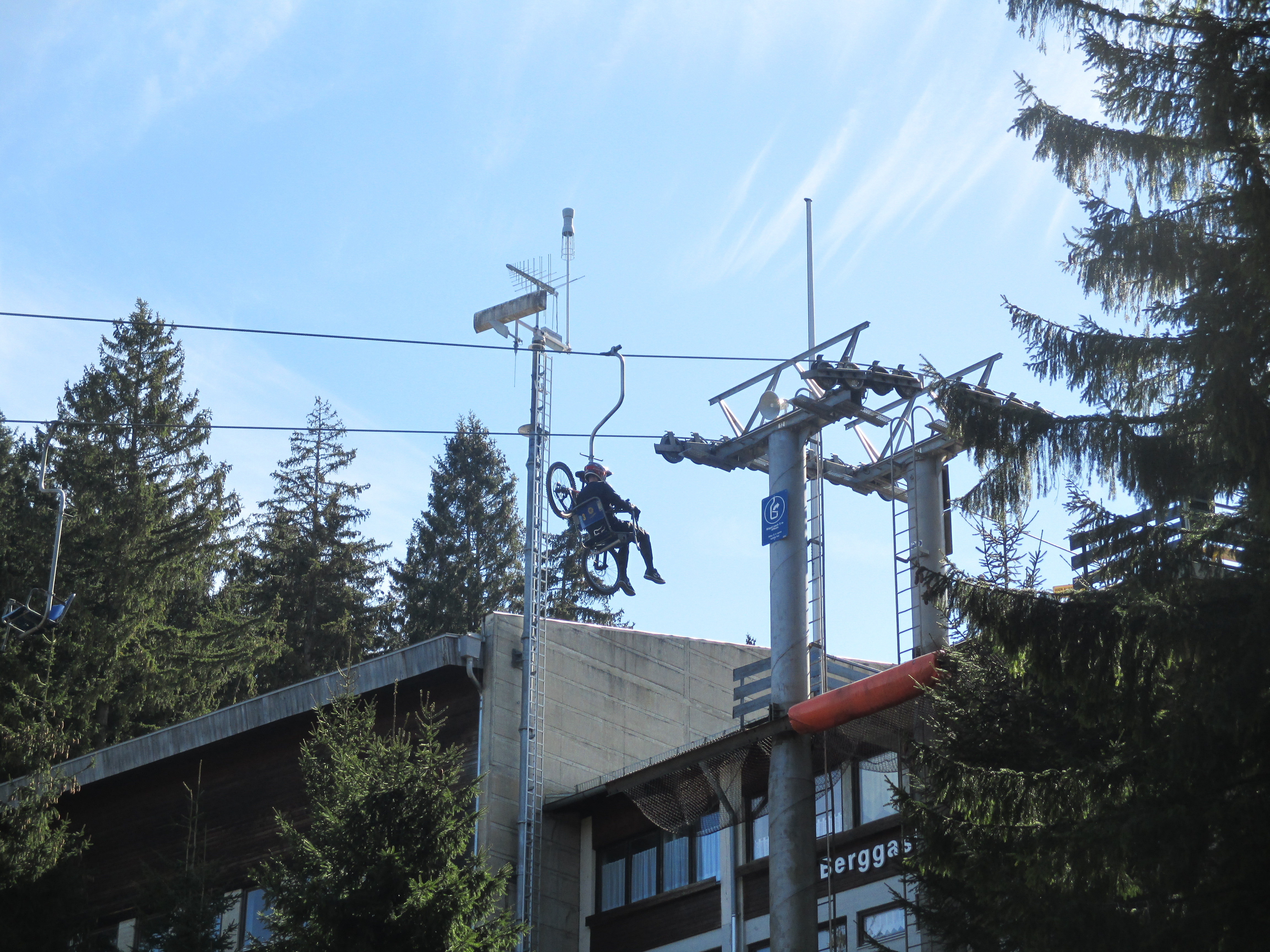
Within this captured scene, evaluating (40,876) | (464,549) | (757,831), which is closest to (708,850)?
(757,831)

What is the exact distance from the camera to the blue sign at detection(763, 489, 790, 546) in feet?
61.9

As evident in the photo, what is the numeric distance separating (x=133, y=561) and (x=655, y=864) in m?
24.0

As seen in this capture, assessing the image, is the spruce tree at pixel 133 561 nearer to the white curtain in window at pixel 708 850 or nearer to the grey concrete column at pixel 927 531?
the white curtain in window at pixel 708 850

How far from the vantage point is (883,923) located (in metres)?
20.4

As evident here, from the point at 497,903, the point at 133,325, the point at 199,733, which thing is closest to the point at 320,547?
the point at 133,325

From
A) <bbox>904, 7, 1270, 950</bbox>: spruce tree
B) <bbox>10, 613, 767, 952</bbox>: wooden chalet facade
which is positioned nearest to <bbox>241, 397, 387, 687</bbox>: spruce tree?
<bbox>10, 613, 767, 952</bbox>: wooden chalet facade

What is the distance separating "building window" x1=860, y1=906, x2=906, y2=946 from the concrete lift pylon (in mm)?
2142

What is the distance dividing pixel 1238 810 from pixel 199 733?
20612mm

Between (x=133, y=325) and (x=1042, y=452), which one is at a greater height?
(x=133, y=325)

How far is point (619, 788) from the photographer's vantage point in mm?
23734

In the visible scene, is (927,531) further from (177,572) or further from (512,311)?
(177,572)

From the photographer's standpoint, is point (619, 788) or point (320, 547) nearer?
point (619, 788)

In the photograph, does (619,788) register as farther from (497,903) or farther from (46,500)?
(46,500)

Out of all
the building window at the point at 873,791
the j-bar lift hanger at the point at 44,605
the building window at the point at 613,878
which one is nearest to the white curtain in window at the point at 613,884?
the building window at the point at 613,878
